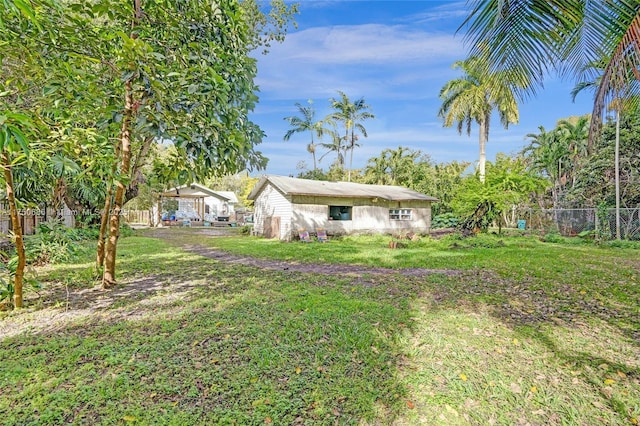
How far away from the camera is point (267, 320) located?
437 cm

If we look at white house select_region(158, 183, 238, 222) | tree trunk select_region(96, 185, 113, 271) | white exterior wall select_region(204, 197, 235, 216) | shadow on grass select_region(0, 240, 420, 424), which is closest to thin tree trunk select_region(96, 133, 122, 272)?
tree trunk select_region(96, 185, 113, 271)

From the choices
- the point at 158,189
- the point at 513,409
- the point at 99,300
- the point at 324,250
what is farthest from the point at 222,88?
the point at 158,189

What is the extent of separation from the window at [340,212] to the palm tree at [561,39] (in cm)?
1351

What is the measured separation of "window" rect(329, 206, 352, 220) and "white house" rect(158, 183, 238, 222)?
14.5m

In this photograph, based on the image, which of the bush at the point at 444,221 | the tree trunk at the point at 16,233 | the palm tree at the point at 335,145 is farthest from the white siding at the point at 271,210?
the bush at the point at 444,221

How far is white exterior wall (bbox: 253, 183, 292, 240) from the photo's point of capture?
15.6 m

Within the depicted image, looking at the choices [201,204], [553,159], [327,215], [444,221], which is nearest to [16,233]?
[327,215]

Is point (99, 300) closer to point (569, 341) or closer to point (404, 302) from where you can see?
point (404, 302)

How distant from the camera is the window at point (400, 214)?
59.9ft

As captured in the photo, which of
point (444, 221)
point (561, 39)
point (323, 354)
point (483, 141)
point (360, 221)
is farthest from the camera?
point (444, 221)

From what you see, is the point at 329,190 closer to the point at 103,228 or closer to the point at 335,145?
the point at 103,228

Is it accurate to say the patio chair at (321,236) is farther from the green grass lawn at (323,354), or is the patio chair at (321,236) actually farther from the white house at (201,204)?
the white house at (201,204)

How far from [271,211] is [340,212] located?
3.52 meters

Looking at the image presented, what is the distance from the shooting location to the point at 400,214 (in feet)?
60.8
